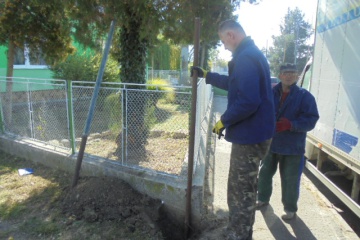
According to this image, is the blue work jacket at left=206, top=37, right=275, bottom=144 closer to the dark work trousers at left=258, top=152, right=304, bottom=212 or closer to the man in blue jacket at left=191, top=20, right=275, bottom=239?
the man in blue jacket at left=191, top=20, right=275, bottom=239

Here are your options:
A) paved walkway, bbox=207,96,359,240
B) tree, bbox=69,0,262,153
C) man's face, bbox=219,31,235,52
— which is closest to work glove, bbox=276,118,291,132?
man's face, bbox=219,31,235,52

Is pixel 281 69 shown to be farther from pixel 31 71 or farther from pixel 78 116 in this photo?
pixel 31 71

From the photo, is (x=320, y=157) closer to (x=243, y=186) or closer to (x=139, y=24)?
(x=243, y=186)

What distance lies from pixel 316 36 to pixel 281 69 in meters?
2.11

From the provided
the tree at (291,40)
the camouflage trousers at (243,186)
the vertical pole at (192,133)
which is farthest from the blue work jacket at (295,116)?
the tree at (291,40)

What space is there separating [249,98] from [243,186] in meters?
0.88

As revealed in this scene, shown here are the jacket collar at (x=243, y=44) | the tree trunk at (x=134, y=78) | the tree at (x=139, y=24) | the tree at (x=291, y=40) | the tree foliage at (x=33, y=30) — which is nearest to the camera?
the jacket collar at (x=243, y=44)

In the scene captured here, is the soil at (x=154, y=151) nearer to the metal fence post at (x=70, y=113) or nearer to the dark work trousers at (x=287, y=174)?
the metal fence post at (x=70, y=113)

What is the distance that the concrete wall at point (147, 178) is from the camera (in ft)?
11.6

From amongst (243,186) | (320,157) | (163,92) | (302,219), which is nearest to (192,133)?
(243,186)

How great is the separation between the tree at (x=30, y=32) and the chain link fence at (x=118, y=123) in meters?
0.87

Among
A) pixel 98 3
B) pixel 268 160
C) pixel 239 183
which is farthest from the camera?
pixel 98 3

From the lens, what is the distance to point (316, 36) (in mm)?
4879

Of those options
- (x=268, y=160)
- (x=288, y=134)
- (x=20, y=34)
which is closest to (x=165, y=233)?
(x=268, y=160)
